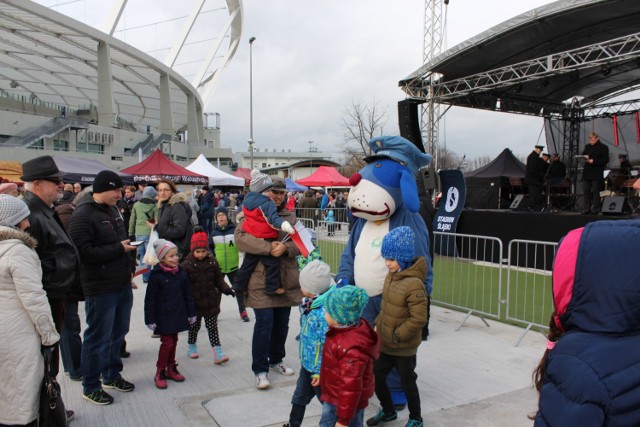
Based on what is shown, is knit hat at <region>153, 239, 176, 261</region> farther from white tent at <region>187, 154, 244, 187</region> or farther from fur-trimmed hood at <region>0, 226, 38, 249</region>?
white tent at <region>187, 154, 244, 187</region>

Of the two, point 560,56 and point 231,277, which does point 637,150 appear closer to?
point 560,56

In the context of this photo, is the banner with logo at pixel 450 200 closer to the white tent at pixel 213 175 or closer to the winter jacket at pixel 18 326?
the white tent at pixel 213 175

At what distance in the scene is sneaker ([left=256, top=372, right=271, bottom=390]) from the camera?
434cm

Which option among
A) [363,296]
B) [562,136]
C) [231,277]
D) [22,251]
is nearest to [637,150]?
[562,136]

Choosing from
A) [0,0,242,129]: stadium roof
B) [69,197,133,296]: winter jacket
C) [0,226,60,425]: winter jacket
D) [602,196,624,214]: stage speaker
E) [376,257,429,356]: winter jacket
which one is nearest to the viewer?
[0,226,60,425]: winter jacket

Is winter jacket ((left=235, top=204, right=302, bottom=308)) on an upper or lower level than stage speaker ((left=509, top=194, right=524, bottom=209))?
lower

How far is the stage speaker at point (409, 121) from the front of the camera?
48.4 ft

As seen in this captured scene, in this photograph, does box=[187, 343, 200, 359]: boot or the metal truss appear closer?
box=[187, 343, 200, 359]: boot

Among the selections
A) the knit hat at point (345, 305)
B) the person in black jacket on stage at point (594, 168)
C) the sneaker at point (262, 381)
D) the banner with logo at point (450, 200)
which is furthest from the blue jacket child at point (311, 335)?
the person in black jacket on stage at point (594, 168)

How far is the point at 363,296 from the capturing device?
2.88 m

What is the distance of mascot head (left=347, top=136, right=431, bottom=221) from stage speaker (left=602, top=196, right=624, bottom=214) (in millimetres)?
9198

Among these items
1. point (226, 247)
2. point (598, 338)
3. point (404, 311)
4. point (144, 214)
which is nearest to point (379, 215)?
point (404, 311)

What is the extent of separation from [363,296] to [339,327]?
0.77 feet

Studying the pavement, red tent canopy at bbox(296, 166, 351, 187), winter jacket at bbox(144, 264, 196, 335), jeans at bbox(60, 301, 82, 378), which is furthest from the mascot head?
red tent canopy at bbox(296, 166, 351, 187)
